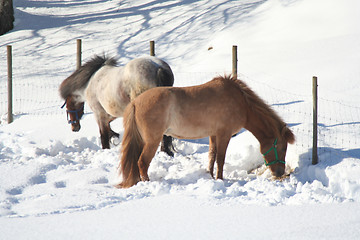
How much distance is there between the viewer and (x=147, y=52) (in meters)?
14.9

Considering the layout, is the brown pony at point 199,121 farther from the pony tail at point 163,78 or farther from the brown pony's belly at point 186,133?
the pony tail at point 163,78

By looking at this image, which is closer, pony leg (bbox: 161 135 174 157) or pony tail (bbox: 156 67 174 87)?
pony tail (bbox: 156 67 174 87)

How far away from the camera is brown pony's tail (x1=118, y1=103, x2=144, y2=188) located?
6.25 metres

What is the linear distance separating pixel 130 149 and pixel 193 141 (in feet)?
7.35

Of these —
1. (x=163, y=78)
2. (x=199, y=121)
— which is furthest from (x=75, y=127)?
(x=199, y=121)

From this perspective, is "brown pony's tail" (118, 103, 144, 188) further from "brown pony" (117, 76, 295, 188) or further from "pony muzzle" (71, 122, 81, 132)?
"pony muzzle" (71, 122, 81, 132)

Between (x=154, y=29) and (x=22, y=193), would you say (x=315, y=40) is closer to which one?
(x=154, y=29)

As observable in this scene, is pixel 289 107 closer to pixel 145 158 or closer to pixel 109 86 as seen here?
pixel 109 86

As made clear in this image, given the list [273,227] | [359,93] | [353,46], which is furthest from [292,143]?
[353,46]

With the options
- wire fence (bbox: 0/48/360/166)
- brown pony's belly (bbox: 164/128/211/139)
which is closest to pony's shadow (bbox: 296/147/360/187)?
wire fence (bbox: 0/48/360/166)

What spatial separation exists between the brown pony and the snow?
35 centimetres

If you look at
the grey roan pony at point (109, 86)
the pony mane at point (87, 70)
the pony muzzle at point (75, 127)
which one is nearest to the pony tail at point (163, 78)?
the grey roan pony at point (109, 86)

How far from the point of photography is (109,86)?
802 cm

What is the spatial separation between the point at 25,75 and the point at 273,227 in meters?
11.2
